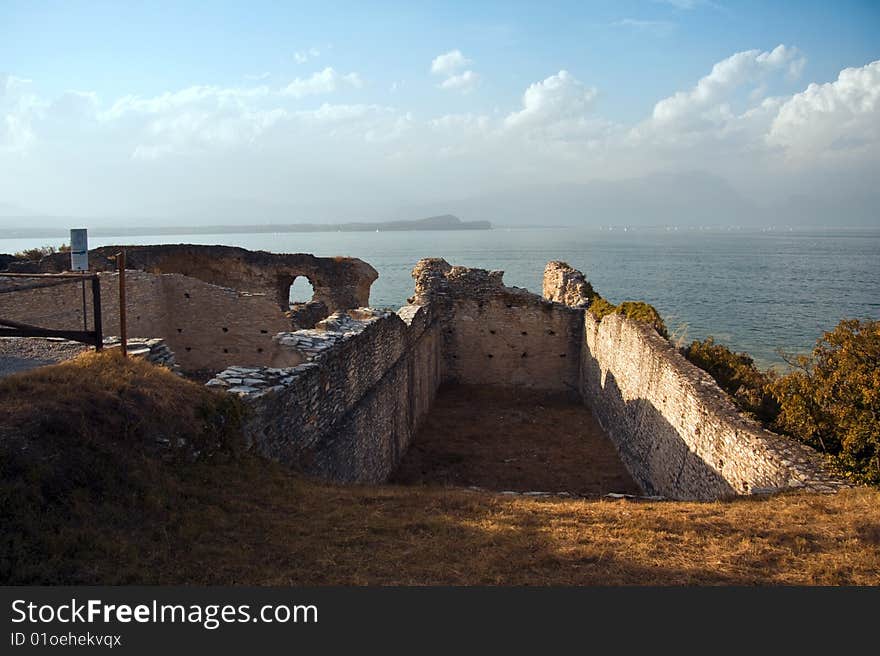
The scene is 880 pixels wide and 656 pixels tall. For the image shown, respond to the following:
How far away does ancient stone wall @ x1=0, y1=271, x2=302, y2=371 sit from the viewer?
1140 centimetres

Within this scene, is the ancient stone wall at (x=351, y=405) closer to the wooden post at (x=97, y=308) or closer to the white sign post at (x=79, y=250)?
the wooden post at (x=97, y=308)

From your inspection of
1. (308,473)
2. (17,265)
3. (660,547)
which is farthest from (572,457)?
(17,265)

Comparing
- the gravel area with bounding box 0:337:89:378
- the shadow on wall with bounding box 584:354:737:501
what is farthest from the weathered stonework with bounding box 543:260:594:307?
the gravel area with bounding box 0:337:89:378

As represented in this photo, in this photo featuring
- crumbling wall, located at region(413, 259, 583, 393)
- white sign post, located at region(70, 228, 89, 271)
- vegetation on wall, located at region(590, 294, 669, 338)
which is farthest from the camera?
crumbling wall, located at region(413, 259, 583, 393)

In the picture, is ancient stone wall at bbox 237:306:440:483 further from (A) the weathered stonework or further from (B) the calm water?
(B) the calm water

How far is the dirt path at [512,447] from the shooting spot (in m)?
12.7

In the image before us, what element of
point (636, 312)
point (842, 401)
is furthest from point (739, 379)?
point (636, 312)

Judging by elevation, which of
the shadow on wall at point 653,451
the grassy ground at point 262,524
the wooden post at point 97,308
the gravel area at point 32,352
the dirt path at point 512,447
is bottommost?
the dirt path at point 512,447

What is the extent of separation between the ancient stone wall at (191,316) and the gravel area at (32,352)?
225 centimetres

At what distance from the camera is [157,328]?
12.1 m

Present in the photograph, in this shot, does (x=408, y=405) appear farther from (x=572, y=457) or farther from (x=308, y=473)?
(x=308, y=473)

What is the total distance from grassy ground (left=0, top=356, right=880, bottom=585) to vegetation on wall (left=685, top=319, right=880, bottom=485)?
0.85 metres

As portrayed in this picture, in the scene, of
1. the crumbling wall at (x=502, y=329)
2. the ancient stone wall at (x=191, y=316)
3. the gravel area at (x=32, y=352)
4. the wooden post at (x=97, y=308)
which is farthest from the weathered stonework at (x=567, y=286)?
the wooden post at (x=97, y=308)

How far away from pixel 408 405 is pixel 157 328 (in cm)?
570
